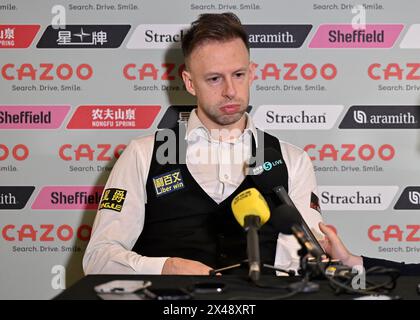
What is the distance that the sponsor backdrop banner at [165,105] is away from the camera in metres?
2.91

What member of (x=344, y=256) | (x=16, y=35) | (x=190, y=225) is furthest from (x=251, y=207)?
(x=16, y=35)

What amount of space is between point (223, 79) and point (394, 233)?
3.92 ft

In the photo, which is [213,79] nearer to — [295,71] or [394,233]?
[295,71]

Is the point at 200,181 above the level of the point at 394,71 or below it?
below

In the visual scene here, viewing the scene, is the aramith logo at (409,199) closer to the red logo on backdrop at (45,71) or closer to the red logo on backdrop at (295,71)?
the red logo on backdrop at (295,71)

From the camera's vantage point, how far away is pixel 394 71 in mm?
2912

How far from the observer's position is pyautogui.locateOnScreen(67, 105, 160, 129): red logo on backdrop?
116 inches

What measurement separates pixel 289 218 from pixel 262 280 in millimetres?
169

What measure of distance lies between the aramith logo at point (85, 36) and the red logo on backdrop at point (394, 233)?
59.1 inches

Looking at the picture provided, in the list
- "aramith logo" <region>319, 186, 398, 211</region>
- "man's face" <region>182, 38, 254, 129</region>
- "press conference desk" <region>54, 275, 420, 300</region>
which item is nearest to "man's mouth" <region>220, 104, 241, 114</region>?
"man's face" <region>182, 38, 254, 129</region>

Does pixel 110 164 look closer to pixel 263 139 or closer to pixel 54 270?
pixel 54 270

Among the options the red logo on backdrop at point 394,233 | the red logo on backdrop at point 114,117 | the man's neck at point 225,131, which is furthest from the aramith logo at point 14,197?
the red logo on backdrop at point 394,233

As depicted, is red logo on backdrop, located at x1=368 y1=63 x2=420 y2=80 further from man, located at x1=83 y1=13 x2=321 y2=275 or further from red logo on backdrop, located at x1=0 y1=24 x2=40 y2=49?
red logo on backdrop, located at x1=0 y1=24 x2=40 y2=49

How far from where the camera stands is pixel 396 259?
2.92 m
